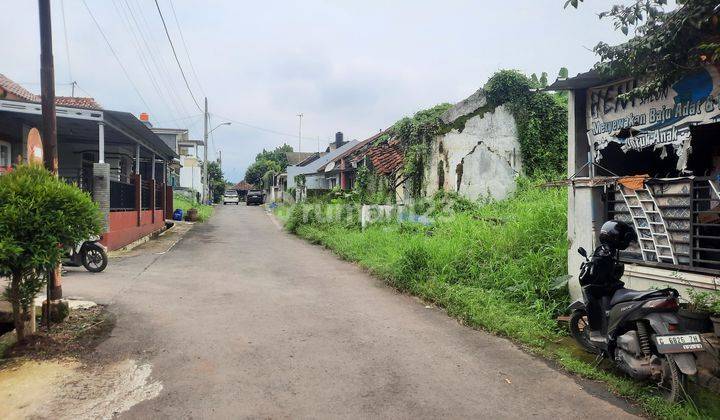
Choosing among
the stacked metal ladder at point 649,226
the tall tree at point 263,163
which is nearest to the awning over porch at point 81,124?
the stacked metal ladder at point 649,226

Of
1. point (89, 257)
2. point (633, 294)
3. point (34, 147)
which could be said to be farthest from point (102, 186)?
point (633, 294)

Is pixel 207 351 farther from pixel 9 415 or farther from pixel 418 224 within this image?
pixel 418 224

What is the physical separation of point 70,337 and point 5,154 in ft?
39.6

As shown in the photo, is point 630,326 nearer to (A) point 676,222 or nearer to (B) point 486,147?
(A) point 676,222

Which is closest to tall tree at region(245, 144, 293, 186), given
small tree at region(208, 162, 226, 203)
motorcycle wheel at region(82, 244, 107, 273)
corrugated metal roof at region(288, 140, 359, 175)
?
small tree at region(208, 162, 226, 203)

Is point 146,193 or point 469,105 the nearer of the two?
point 469,105

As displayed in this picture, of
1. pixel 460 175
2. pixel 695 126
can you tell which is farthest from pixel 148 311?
pixel 460 175

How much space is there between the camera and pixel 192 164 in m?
49.2

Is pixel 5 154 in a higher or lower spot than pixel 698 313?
higher

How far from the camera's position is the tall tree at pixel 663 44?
166 inches

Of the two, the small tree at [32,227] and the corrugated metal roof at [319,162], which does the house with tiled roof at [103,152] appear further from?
the corrugated metal roof at [319,162]

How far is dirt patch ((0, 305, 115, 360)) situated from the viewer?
16.3 ft

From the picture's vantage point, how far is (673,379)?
3871mm

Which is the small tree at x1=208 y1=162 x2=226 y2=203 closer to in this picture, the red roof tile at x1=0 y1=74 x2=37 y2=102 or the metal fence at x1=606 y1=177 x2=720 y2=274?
the red roof tile at x1=0 y1=74 x2=37 y2=102
